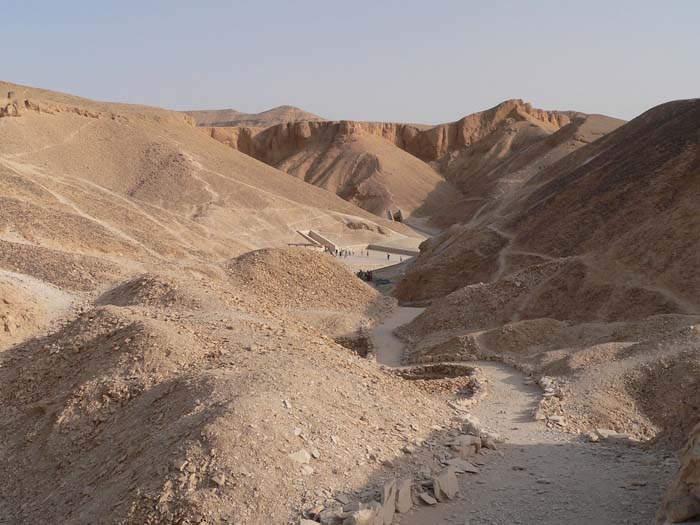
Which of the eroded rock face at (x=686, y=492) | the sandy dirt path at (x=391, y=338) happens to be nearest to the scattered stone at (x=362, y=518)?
the eroded rock face at (x=686, y=492)

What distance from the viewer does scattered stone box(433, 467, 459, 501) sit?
7.72m

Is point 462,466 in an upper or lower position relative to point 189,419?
lower

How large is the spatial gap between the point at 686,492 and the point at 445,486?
2489mm

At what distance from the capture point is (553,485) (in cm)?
832

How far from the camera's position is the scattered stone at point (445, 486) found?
25.3 feet

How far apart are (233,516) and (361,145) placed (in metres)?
71.0

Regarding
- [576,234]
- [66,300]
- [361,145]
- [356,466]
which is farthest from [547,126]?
[356,466]

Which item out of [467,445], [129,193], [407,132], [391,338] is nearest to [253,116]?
[407,132]

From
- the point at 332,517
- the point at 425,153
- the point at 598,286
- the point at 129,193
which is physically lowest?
the point at 129,193

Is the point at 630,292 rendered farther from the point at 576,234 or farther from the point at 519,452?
the point at 519,452

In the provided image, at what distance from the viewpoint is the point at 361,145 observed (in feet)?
250

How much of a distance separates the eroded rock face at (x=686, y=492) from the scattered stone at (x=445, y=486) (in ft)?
7.09

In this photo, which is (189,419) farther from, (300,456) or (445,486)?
(445,486)

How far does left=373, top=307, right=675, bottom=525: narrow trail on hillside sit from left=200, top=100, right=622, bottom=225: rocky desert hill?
5015cm
